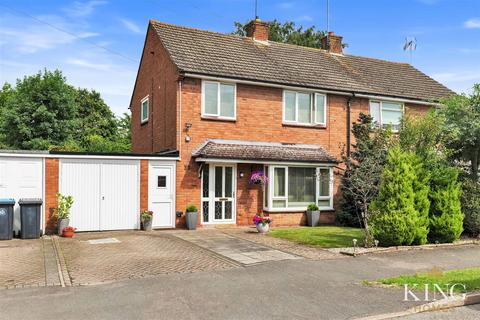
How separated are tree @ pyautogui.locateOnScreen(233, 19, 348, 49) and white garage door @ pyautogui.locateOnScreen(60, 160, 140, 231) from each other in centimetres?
3246

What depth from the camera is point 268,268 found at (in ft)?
30.0

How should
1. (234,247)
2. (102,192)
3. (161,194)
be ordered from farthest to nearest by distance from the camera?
(161,194) → (102,192) → (234,247)

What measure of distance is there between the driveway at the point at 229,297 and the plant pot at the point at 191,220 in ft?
20.8

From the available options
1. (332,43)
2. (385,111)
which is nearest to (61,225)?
(385,111)

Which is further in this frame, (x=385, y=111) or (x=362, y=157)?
(x=385, y=111)

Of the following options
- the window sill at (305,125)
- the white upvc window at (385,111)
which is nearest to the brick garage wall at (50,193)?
the window sill at (305,125)

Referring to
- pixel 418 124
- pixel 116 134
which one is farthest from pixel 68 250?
pixel 116 134

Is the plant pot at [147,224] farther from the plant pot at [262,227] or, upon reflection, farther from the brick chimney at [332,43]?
the brick chimney at [332,43]

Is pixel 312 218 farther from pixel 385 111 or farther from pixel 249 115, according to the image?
pixel 385 111

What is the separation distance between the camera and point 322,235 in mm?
14328

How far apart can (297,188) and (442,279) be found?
9.53 metres

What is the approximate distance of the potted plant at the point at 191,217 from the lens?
15.3 metres

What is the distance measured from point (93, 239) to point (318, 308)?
27.8ft

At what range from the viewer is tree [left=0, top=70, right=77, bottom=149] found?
32.7 m
